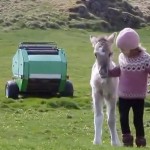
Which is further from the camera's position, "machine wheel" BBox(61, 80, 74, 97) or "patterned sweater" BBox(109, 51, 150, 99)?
"machine wheel" BBox(61, 80, 74, 97)

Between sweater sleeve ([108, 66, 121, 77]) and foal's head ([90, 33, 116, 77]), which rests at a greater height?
foal's head ([90, 33, 116, 77])

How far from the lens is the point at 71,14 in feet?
284

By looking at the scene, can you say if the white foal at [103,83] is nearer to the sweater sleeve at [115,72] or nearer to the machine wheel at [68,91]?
the sweater sleeve at [115,72]

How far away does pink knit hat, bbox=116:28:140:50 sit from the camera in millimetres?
11109

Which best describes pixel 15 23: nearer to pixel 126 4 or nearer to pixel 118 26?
pixel 118 26

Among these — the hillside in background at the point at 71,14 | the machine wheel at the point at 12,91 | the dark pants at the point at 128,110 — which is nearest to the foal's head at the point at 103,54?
the dark pants at the point at 128,110

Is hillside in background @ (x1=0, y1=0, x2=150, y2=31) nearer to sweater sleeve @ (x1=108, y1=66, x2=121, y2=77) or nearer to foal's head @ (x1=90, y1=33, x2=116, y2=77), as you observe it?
foal's head @ (x1=90, y1=33, x2=116, y2=77)

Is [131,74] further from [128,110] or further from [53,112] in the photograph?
[53,112]

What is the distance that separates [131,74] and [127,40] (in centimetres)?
58

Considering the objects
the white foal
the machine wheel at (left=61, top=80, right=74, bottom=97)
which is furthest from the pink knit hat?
the machine wheel at (left=61, top=80, right=74, bottom=97)

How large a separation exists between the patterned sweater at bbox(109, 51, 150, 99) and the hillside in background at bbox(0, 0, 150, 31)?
6477 cm

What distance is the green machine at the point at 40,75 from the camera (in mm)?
28031

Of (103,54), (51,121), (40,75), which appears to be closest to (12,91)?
(40,75)

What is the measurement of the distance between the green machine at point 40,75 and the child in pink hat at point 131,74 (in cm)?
1668
